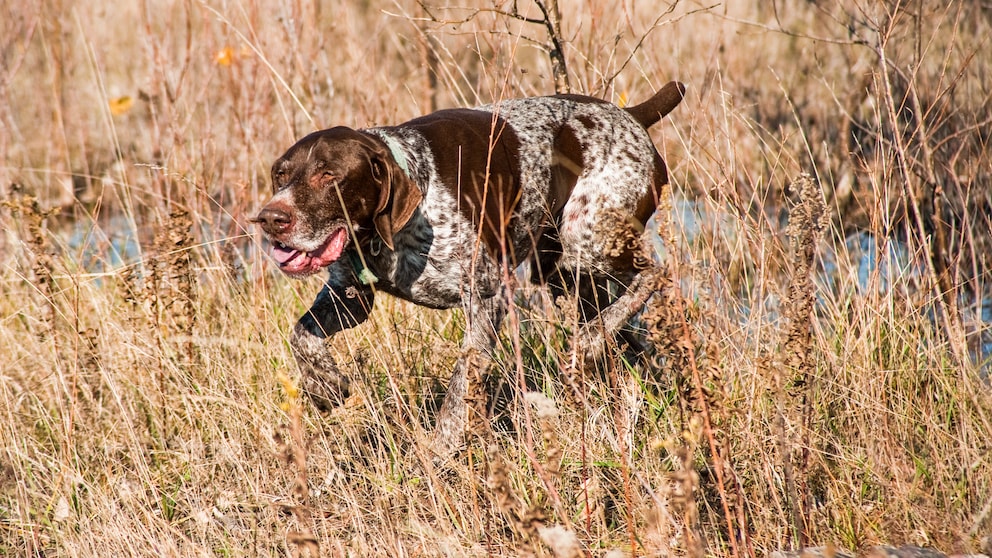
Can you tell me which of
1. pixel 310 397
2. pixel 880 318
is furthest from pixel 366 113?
pixel 880 318

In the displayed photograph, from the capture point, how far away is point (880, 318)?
3.68 meters

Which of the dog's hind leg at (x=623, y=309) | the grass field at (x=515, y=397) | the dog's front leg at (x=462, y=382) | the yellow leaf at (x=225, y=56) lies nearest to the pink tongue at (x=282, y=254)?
the grass field at (x=515, y=397)

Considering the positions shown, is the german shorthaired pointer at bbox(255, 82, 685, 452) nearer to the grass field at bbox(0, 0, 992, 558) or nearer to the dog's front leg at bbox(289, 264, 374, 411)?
the dog's front leg at bbox(289, 264, 374, 411)

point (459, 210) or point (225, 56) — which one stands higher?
point (225, 56)

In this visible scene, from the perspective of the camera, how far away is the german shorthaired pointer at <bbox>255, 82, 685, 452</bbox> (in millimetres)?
3502

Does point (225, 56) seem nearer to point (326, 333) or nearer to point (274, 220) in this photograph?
point (326, 333)

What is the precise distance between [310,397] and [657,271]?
1.68m

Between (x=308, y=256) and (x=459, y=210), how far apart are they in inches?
25.0

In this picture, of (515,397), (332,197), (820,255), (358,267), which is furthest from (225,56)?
(820,255)

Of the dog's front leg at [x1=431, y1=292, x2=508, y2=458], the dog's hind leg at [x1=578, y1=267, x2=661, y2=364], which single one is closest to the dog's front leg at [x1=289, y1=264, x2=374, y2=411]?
the dog's front leg at [x1=431, y1=292, x2=508, y2=458]

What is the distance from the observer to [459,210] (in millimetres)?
3881

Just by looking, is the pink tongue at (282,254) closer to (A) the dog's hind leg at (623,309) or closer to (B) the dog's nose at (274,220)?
(B) the dog's nose at (274,220)

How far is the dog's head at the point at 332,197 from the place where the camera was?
345 centimetres

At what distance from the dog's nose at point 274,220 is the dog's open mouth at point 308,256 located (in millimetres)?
81
